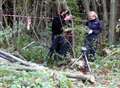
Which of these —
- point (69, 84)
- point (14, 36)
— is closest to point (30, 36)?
point (14, 36)

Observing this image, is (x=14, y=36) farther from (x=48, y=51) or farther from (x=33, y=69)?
(x=33, y=69)

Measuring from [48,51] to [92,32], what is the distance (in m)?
1.56

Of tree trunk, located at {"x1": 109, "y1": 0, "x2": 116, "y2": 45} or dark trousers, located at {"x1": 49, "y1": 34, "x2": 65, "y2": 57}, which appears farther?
tree trunk, located at {"x1": 109, "y1": 0, "x2": 116, "y2": 45}

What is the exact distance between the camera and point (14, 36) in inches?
523

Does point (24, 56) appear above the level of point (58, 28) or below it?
below

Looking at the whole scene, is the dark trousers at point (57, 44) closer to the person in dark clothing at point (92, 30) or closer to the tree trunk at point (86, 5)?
the person in dark clothing at point (92, 30)

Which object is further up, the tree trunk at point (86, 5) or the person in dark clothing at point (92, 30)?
the tree trunk at point (86, 5)

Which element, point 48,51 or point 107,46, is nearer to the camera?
point 48,51

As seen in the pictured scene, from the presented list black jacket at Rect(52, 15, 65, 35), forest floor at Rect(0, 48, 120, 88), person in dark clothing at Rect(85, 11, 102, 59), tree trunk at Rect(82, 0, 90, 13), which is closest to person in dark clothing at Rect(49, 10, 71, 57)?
black jacket at Rect(52, 15, 65, 35)

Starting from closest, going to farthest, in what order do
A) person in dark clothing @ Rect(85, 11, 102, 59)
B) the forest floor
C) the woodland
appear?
1. the forest floor
2. the woodland
3. person in dark clothing @ Rect(85, 11, 102, 59)

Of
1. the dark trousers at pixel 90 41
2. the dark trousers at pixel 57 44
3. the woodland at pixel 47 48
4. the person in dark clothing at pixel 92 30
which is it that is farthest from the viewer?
the dark trousers at pixel 90 41

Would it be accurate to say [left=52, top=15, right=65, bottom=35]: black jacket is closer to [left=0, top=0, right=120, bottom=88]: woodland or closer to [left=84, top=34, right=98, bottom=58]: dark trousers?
[left=0, top=0, right=120, bottom=88]: woodland

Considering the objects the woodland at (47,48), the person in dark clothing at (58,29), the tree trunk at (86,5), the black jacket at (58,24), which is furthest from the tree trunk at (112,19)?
the black jacket at (58,24)

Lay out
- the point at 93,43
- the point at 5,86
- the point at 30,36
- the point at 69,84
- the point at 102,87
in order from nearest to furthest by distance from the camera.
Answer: the point at 5,86
the point at 69,84
the point at 102,87
the point at 93,43
the point at 30,36
